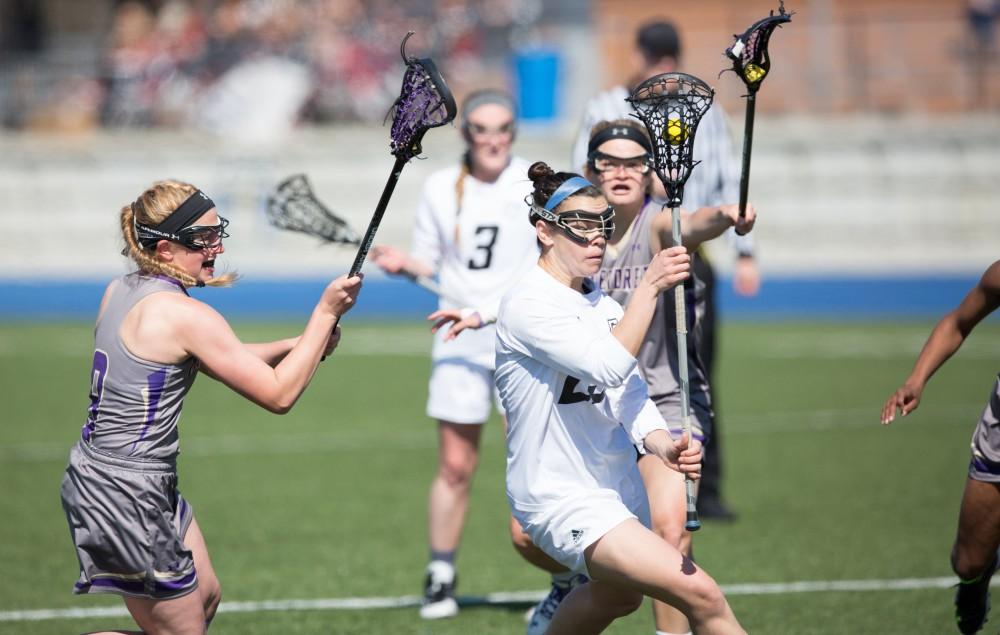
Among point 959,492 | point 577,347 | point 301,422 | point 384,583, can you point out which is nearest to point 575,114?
point 301,422

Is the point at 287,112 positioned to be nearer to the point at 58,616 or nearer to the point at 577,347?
the point at 58,616

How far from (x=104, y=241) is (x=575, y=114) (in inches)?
331

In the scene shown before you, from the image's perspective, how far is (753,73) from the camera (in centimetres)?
513

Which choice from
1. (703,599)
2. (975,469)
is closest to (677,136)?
(703,599)

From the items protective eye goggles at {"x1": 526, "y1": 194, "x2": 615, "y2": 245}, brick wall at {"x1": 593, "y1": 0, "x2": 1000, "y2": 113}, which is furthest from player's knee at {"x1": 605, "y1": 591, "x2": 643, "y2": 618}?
brick wall at {"x1": 593, "y1": 0, "x2": 1000, "y2": 113}

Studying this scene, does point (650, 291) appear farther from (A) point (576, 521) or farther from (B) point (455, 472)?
(B) point (455, 472)

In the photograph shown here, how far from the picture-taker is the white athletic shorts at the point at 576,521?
476 centimetres

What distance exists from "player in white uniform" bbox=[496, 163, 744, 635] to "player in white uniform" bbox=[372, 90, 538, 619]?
206 cm

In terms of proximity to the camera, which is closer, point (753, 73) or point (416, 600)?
point (753, 73)

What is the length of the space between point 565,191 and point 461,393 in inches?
96.1

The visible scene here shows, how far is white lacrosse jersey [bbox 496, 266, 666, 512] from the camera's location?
4.83 meters

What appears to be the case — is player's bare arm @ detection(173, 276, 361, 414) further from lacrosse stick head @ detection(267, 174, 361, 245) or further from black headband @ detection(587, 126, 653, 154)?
black headband @ detection(587, 126, 653, 154)

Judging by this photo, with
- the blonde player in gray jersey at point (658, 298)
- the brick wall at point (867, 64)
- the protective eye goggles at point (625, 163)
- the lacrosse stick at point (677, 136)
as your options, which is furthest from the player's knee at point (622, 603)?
the brick wall at point (867, 64)

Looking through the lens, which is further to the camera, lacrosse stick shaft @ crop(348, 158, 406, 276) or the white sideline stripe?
the white sideline stripe
